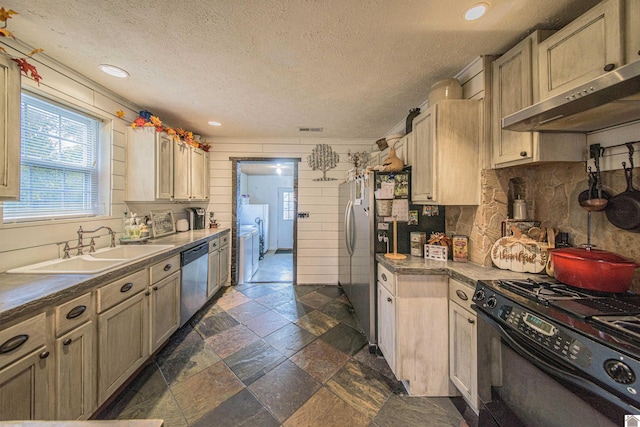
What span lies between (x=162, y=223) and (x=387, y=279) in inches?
108

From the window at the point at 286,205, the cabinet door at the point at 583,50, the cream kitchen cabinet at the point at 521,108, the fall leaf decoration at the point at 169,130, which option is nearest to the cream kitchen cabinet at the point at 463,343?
the cream kitchen cabinet at the point at 521,108

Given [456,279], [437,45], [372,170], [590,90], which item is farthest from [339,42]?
[456,279]

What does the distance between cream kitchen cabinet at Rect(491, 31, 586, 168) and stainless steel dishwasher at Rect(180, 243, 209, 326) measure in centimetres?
283

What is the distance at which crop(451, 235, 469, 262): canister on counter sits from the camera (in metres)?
1.79

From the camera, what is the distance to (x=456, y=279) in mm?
1543

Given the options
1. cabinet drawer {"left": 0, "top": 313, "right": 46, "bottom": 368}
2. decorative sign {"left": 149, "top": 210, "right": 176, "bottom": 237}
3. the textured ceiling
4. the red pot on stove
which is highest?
the textured ceiling

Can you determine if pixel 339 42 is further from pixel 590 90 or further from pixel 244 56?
pixel 590 90

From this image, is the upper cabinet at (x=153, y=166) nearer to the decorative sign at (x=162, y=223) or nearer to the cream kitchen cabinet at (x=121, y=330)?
the decorative sign at (x=162, y=223)

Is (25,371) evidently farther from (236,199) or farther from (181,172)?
(236,199)

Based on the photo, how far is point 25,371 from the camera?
1.01 m

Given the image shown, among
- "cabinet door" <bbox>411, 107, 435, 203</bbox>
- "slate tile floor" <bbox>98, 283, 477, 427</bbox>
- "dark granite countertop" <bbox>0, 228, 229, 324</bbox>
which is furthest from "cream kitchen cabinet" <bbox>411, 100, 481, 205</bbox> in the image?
"dark granite countertop" <bbox>0, 228, 229, 324</bbox>

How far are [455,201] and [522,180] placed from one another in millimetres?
529

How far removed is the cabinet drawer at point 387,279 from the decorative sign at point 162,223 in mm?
2562

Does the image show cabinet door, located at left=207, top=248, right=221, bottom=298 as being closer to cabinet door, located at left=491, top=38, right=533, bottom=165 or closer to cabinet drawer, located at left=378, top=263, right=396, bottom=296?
cabinet drawer, located at left=378, top=263, right=396, bottom=296
